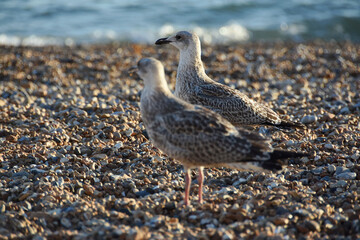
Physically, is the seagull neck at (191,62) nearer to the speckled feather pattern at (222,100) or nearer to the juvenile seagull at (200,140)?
the speckled feather pattern at (222,100)

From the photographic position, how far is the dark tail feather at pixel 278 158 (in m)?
5.03

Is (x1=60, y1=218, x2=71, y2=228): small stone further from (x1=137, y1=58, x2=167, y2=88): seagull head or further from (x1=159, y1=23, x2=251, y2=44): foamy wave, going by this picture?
(x1=159, y1=23, x2=251, y2=44): foamy wave

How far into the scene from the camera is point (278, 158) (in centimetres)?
507

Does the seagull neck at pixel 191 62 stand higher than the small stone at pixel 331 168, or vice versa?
the seagull neck at pixel 191 62

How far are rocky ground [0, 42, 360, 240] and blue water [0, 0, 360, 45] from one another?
8.55 metres

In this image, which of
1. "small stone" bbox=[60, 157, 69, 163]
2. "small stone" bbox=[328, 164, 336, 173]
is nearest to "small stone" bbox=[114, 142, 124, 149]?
"small stone" bbox=[60, 157, 69, 163]

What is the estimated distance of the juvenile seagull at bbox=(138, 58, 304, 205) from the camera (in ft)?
16.4

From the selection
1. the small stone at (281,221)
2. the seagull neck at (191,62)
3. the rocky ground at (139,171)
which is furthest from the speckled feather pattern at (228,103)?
the small stone at (281,221)

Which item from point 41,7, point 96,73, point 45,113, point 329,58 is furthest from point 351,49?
point 41,7

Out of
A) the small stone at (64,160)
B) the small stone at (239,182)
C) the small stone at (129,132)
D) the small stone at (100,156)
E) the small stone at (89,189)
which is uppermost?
the small stone at (129,132)

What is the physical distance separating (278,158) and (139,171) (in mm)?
1847

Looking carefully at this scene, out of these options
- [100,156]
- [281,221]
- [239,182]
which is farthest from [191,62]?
[281,221]

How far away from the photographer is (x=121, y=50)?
14.4m

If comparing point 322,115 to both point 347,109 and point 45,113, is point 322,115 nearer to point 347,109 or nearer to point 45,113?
point 347,109
